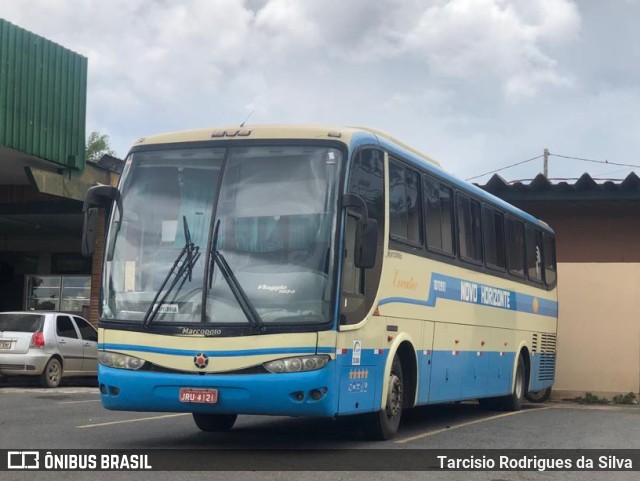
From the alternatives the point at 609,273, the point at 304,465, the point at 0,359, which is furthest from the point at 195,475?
the point at 609,273

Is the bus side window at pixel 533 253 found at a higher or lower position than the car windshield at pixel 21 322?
higher

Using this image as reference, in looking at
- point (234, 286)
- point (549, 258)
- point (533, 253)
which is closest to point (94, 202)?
point (234, 286)

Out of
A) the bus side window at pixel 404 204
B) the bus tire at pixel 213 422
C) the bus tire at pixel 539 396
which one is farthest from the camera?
the bus tire at pixel 539 396

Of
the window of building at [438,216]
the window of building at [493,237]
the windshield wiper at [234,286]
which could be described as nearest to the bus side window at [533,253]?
the window of building at [493,237]

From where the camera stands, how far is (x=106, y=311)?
9766mm

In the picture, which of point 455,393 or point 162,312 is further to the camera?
point 455,393

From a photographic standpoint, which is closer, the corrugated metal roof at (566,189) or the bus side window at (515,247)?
the bus side window at (515,247)

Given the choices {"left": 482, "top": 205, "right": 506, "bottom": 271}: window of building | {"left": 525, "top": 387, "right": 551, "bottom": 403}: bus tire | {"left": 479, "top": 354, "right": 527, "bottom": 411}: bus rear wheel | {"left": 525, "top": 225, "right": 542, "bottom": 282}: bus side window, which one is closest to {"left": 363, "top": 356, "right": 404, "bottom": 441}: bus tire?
{"left": 482, "top": 205, "right": 506, "bottom": 271}: window of building

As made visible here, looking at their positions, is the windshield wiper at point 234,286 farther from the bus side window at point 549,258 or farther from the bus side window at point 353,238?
the bus side window at point 549,258

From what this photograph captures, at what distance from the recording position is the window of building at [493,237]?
591 inches

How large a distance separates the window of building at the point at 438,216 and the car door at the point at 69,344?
10.6 m

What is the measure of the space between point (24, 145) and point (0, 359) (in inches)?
203

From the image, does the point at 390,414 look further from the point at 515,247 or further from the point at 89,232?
the point at 515,247

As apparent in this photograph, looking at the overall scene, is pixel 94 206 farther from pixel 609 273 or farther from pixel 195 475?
pixel 609 273
